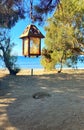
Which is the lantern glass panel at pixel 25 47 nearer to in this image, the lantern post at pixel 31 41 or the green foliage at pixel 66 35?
the lantern post at pixel 31 41

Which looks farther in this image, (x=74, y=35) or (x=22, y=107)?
(x=74, y=35)

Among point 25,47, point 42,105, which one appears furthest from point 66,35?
point 25,47

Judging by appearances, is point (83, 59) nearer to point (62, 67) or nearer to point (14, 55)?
point (62, 67)

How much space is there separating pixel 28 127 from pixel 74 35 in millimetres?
11023

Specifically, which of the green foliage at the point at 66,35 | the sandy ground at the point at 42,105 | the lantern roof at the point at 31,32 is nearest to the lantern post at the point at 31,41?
the lantern roof at the point at 31,32

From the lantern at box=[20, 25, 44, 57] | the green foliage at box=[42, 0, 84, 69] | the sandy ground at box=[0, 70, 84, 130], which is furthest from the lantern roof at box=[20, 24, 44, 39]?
the green foliage at box=[42, 0, 84, 69]

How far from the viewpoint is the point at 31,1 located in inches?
232

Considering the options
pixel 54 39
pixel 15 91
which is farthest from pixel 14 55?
pixel 15 91

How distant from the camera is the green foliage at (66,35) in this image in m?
17.4

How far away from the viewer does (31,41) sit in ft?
17.3

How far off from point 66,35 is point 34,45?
13.3 metres

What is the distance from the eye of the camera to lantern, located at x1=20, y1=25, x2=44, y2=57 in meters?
5.18

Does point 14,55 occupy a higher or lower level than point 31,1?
lower

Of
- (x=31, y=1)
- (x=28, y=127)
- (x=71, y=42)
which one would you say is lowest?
(x=28, y=127)
